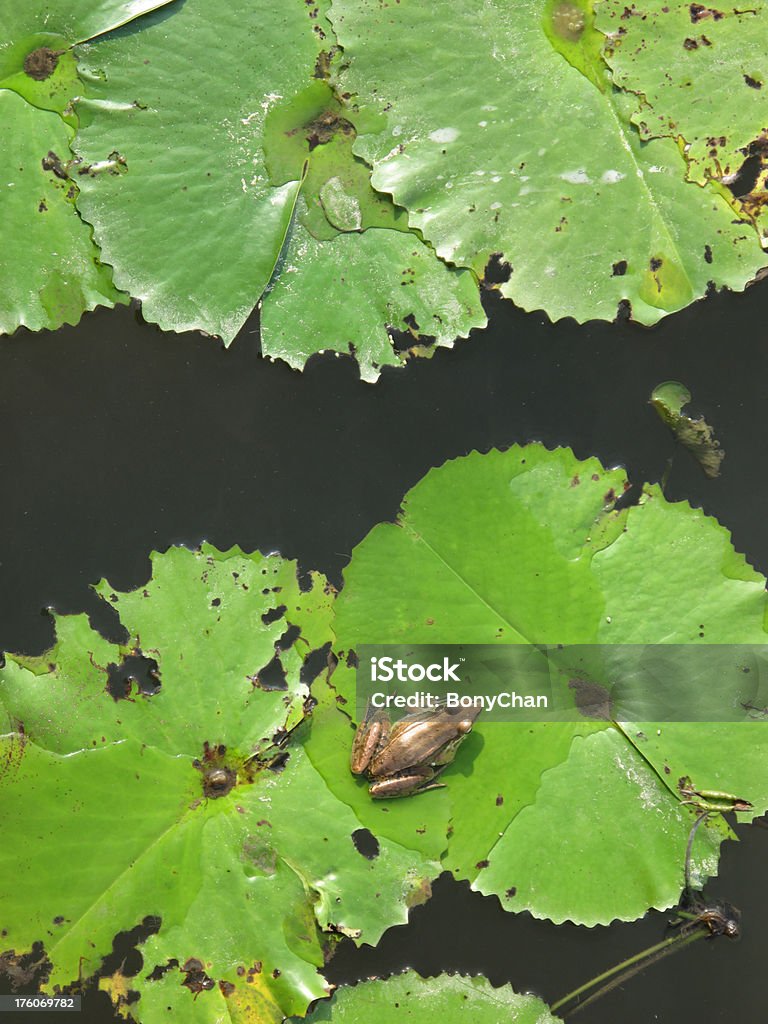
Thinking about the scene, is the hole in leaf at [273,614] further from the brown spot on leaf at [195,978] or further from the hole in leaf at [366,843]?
the brown spot on leaf at [195,978]

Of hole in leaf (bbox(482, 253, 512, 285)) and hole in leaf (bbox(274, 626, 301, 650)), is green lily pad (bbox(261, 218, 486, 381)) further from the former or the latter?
hole in leaf (bbox(274, 626, 301, 650))

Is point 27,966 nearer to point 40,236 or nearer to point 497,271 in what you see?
point 40,236

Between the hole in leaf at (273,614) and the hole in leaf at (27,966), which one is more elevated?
the hole in leaf at (273,614)

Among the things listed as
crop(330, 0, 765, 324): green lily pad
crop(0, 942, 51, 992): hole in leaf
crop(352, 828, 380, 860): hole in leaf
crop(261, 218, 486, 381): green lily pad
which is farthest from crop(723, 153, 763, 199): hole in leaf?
crop(0, 942, 51, 992): hole in leaf


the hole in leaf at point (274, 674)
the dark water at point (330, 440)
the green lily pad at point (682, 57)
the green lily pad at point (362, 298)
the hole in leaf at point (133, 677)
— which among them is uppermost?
the green lily pad at point (682, 57)

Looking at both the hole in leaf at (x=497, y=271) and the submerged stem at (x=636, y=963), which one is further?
the submerged stem at (x=636, y=963)

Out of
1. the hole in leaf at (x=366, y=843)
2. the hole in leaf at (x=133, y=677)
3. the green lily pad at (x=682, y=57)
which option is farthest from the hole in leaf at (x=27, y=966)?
the green lily pad at (x=682, y=57)

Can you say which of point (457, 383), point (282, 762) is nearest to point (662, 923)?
point (282, 762)

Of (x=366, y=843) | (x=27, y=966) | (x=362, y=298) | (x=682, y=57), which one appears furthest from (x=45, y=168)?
(x=27, y=966)
